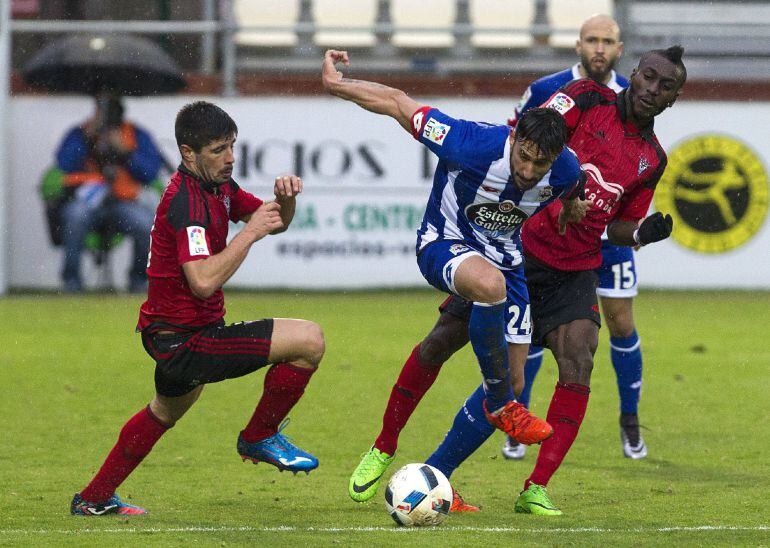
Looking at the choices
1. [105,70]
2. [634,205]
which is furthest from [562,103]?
[105,70]

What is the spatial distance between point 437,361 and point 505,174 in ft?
3.05

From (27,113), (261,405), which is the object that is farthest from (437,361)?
(27,113)

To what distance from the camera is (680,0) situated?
17406 mm

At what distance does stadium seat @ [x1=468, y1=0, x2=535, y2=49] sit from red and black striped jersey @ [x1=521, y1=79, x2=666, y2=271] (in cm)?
1051

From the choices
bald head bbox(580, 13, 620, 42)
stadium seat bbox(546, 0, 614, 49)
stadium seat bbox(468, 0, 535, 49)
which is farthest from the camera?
stadium seat bbox(546, 0, 614, 49)

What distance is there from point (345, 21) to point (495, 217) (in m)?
11.7

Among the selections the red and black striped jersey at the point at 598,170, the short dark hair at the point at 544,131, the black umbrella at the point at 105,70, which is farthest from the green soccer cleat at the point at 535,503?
the black umbrella at the point at 105,70

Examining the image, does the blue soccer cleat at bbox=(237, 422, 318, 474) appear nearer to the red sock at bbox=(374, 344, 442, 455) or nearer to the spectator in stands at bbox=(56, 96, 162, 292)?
the red sock at bbox=(374, 344, 442, 455)

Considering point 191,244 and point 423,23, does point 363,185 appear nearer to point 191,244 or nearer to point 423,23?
point 423,23

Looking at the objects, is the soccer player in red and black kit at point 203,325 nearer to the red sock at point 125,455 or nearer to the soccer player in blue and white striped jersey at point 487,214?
the red sock at point 125,455

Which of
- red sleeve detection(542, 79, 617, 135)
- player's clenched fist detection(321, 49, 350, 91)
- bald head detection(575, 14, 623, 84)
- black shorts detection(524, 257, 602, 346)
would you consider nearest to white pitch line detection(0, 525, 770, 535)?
black shorts detection(524, 257, 602, 346)

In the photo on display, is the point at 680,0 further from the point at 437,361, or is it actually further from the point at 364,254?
the point at 437,361

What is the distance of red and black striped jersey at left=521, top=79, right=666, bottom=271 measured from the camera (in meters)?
6.20

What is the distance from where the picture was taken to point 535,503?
5.52 metres
